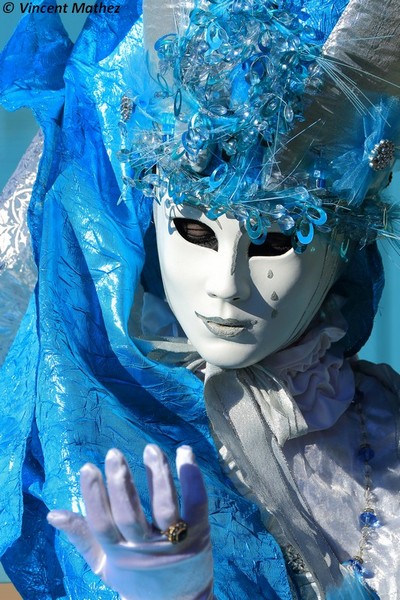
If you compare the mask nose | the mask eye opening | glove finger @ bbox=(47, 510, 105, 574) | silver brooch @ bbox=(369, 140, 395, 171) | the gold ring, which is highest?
silver brooch @ bbox=(369, 140, 395, 171)

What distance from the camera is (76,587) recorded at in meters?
1.30

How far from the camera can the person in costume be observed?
1.31 meters

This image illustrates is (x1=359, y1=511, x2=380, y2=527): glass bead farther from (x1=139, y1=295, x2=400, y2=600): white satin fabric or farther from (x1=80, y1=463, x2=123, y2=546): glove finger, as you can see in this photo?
(x1=80, y1=463, x2=123, y2=546): glove finger

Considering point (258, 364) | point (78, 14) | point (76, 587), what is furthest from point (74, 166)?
point (78, 14)

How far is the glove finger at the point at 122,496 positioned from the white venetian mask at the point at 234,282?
35 centimetres

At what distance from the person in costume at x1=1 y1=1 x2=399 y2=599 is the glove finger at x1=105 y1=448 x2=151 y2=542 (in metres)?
0.03

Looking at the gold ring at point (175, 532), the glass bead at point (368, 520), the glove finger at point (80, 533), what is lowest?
the glass bead at point (368, 520)

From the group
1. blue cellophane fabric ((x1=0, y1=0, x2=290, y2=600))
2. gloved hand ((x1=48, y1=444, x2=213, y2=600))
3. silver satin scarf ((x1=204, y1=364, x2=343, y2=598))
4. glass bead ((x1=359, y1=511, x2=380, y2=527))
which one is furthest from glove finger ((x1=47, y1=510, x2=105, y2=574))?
glass bead ((x1=359, y1=511, x2=380, y2=527))

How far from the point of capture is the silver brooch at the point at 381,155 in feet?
4.41

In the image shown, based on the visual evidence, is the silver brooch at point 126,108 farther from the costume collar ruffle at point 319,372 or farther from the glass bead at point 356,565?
the glass bead at point 356,565

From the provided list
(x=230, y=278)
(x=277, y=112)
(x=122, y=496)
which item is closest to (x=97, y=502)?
(x=122, y=496)

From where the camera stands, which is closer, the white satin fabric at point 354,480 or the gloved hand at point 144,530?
the gloved hand at point 144,530

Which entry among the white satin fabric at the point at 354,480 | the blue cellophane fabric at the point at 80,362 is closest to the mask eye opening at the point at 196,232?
the blue cellophane fabric at the point at 80,362

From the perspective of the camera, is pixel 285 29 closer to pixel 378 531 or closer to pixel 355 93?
pixel 355 93
